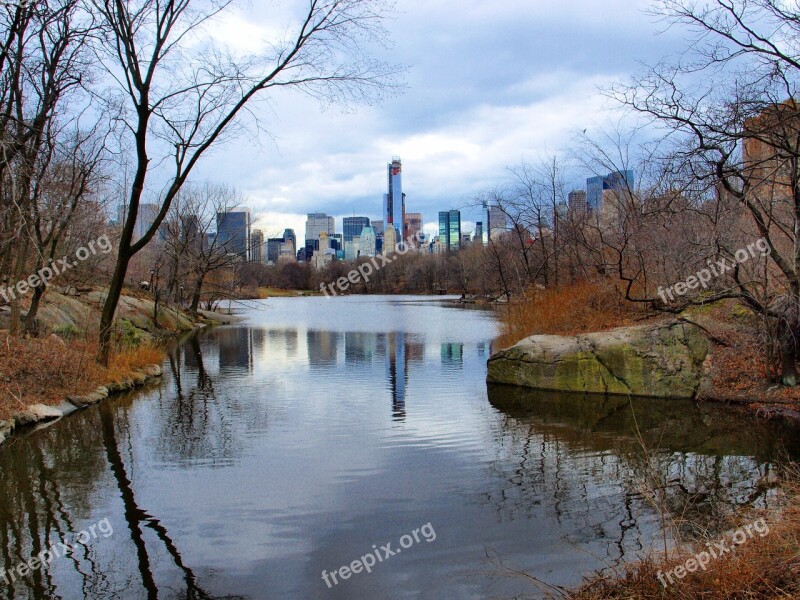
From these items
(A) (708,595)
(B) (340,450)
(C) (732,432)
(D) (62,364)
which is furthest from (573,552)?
(D) (62,364)

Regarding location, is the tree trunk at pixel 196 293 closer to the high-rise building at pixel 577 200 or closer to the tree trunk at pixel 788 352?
the high-rise building at pixel 577 200

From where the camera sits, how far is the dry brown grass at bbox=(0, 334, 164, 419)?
11.2 meters

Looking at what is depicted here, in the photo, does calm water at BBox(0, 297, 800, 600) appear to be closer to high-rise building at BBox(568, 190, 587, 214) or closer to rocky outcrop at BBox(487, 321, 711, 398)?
rocky outcrop at BBox(487, 321, 711, 398)

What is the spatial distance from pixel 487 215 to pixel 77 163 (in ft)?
56.9

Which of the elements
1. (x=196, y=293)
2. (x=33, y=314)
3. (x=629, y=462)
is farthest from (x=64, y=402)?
(x=196, y=293)

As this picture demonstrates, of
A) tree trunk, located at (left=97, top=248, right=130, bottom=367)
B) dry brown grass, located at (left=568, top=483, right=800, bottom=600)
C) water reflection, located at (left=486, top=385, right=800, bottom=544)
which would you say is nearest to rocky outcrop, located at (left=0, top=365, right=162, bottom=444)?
tree trunk, located at (left=97, top=248, right=130, bottom=367)

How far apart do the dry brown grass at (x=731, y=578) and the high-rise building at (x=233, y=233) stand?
35.6 metres

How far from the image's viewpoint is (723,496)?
7.39m

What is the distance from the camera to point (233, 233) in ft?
133

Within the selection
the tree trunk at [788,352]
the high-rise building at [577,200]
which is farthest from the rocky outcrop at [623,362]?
the high-rise building at [577,200]

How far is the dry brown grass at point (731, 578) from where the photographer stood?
4.23 meters

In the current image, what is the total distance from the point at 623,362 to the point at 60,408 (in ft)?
37.9

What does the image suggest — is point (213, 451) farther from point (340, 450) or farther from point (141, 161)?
point (141, 161)

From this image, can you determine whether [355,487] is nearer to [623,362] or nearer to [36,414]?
[36,414]
